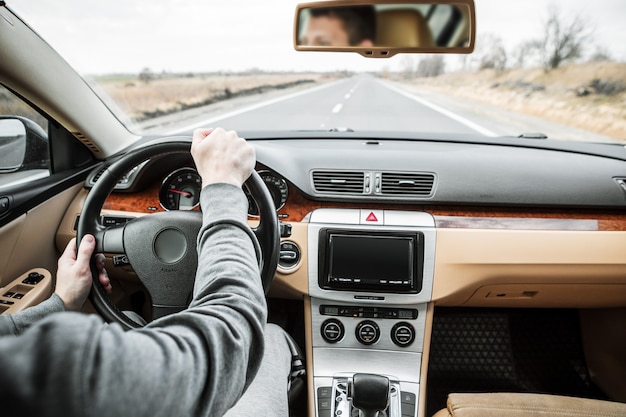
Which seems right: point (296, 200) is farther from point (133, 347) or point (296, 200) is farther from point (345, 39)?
point (133, 347)

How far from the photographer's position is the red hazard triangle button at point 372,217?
2.55 m

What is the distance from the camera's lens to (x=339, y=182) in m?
2.58

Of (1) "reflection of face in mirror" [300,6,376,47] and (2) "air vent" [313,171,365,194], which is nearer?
(1) "reflection of face in mirror" [300,6,376,47]

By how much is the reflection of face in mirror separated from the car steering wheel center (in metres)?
1.15

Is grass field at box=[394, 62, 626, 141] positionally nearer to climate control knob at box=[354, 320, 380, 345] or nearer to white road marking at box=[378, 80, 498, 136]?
white road marking at box=[378, 80, 498, 136]

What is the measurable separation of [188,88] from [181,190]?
605 centimetres

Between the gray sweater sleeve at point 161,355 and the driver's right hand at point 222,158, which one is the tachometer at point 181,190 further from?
the gray sweater sleeve at point 161,355

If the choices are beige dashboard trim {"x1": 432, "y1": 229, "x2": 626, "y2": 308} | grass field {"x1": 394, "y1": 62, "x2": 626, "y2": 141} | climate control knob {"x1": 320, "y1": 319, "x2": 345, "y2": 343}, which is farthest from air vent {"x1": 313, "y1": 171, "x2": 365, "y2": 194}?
grass field {"x1": 394, "y1": 62, "x2": 626, "y2": 141}

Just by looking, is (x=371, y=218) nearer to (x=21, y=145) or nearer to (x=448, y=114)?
(x=21, y=145)

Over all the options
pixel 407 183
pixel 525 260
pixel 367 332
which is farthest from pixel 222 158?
pixel 525 260

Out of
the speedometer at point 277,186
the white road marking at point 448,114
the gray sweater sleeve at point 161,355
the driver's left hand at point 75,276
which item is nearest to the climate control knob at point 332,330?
the speedometer at point 277,186

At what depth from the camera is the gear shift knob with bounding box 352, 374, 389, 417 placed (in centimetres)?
248

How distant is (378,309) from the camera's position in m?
2.70

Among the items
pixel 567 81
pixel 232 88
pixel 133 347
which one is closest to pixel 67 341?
pixel 133 347
